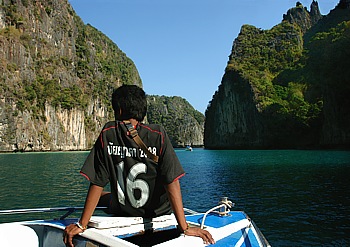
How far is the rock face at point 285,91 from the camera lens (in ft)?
199

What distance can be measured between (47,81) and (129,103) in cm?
9019

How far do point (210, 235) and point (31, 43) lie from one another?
92.1 meters

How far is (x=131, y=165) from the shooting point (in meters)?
2.80

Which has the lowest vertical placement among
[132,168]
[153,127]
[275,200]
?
[275,200]

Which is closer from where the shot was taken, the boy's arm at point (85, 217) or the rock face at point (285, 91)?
the boy's arm at point (85, 217)

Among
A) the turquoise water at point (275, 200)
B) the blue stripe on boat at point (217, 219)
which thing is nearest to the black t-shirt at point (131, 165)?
the blue stripe on boat at point (217, 219)

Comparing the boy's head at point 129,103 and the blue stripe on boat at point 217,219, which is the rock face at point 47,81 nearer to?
the blue stripe on boat at point 217,219

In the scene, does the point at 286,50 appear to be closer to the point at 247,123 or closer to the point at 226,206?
the point at 247,123

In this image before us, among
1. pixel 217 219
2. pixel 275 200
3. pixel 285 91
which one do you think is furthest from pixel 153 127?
pixel 285 91

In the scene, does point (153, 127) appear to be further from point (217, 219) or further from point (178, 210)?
point (217, 219)

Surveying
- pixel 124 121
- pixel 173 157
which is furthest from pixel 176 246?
pixel 124 121

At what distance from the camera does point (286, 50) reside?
342 feet

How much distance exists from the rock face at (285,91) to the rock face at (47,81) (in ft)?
129

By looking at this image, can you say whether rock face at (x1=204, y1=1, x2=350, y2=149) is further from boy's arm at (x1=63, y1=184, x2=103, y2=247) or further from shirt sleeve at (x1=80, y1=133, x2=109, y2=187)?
boy's arm at (x1=63, y1=184, x2=103, y2=247)
